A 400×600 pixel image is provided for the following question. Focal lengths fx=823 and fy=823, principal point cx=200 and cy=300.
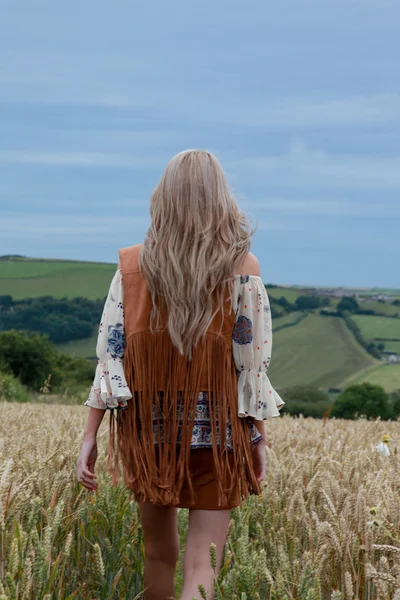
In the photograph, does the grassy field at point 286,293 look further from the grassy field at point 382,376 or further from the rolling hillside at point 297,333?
the grassy field at point 382,376

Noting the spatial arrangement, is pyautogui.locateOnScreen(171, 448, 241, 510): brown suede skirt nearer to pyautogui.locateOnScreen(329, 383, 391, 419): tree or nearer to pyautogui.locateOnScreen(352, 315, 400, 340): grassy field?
pyautogui.locateOnScreen(329, 383, 391, 419): tree

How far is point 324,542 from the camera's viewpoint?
10.8 ft

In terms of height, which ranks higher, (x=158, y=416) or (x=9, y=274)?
(x=9, y=274)

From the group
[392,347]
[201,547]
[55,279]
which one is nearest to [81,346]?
[55,279]

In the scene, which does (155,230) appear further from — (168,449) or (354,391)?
(354,391)

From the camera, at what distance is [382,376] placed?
44781mm

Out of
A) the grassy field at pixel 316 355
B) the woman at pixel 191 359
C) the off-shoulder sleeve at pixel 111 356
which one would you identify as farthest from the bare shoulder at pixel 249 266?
the grassy field at pixel 316 355

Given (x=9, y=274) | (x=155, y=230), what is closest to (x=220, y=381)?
(x=155, y=230)

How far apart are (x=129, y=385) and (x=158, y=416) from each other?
178 mm

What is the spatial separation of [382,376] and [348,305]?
1628cm

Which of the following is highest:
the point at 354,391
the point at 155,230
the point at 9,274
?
the point at 9,274

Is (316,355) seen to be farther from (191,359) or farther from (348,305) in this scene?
(191,359)

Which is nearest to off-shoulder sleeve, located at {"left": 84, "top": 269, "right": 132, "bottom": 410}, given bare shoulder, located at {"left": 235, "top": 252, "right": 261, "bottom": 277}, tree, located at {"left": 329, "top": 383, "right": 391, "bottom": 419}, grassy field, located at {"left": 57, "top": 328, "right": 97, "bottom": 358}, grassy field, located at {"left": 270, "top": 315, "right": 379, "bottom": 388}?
bare shoulder, located at {"left": 235, "top": 252, "right": 261, "bottom": 277}

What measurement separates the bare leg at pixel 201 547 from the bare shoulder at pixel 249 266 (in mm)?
999
